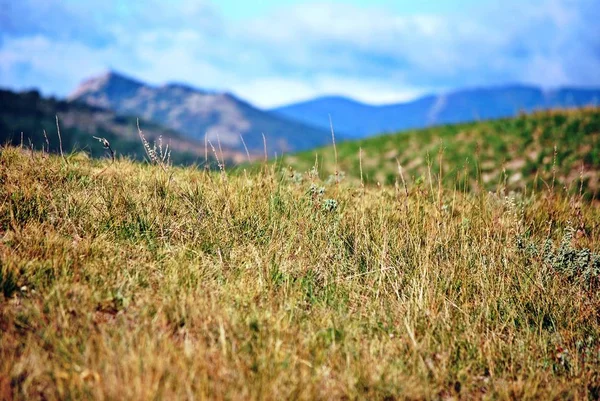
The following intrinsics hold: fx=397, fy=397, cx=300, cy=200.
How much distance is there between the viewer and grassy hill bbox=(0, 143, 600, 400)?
81.7 inches

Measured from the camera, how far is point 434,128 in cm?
2061

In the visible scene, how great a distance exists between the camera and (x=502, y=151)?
15.4m

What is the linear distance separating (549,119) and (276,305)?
59.8ft

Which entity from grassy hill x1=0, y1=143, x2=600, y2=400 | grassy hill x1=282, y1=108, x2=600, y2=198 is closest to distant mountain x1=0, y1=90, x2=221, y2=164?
grassy hill x1=282, y1=108, x2=600, y2=198

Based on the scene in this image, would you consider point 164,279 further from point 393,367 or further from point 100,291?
point 393,367

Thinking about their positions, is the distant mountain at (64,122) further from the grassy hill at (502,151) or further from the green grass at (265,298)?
the green grass at (265,298)

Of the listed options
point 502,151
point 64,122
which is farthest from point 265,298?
point 64,122

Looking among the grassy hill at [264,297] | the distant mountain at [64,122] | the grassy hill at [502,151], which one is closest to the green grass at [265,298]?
the grassy hill at [264,297]

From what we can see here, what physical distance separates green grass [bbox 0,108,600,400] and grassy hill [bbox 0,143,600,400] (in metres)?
0.01

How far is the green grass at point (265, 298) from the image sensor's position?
2.07 m

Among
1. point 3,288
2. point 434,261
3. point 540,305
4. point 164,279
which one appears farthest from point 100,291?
point 540,305

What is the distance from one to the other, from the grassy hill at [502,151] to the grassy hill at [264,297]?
770 centimetres

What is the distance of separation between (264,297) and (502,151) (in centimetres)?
1532

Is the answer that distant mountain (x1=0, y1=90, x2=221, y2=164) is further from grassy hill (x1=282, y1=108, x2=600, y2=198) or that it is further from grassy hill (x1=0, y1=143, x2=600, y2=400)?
grassy hill (x1=0, y1=143, x2=600, y2=400)
